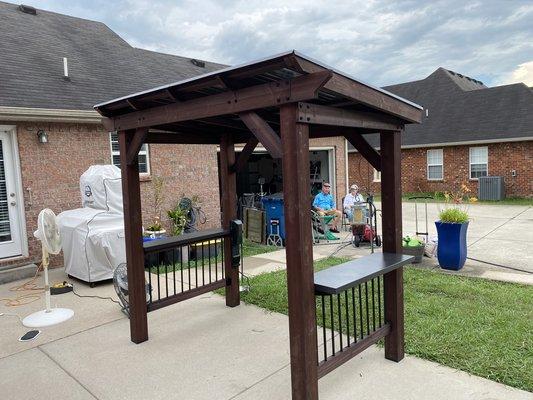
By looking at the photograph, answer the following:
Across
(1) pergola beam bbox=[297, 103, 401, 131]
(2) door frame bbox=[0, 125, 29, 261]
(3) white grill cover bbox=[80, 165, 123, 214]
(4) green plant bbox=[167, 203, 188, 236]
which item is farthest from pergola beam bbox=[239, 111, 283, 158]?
(4) green plant bbox=[167, 203, 188, 236]

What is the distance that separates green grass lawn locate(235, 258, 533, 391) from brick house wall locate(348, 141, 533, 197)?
14.3m

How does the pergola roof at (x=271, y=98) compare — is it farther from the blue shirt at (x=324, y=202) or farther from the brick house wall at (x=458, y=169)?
the brick house wall at (x=458, y=169)

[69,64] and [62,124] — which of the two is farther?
[69,64]

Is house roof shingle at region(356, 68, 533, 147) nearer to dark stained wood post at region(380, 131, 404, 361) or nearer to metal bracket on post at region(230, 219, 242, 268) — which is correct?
metal bracket on post at region(230, 219, 242, 268)

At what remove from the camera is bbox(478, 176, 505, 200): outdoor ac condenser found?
17.6 m

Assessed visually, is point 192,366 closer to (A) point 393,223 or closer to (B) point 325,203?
(A) point 393,223

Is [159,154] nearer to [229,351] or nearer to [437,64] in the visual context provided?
[229,351]

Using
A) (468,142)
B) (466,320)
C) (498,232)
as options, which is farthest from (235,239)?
(468,142)

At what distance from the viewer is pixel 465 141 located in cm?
1872

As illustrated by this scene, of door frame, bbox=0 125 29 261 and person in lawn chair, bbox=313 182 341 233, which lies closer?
door frame, bbox=0 125 29 261

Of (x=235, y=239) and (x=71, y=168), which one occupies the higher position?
(x=71, y=168)

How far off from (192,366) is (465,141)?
1841 cm

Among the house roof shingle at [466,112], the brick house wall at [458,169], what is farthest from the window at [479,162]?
the house roof shingle at [466,112]

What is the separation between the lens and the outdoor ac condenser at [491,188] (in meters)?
17.6
